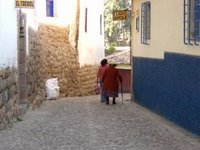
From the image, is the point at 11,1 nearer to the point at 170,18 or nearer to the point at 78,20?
the point at 170,18

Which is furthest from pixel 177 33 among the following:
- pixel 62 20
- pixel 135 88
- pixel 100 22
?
pixel 100 22

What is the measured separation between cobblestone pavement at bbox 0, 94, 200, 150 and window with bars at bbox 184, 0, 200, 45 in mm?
1816

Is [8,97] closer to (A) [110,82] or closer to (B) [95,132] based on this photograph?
(B) [95,132]

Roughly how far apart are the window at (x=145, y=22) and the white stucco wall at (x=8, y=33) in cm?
444

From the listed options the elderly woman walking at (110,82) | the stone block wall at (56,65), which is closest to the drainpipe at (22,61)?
the stone block wall at (56,65)

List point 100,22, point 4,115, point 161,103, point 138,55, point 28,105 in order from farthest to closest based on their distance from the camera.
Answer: point 100,22
point 138,55
point 28,105
point 161,103
point 4,115

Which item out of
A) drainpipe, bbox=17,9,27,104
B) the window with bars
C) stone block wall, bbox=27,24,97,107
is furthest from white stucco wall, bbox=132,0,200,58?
stone block wall, bbox=27,24,97,107

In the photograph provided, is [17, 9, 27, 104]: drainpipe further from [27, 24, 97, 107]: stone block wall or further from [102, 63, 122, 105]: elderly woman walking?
[102, 63, 122, 105]: elderly woman walking

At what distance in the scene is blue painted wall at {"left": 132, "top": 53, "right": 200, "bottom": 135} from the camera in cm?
1047

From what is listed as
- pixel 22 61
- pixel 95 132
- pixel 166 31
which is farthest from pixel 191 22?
pixel 22 61

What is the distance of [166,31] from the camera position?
1313 centimetres

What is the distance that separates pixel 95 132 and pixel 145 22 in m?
6.24

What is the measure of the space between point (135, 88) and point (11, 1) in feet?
22.1

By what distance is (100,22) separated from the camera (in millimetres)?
28688
